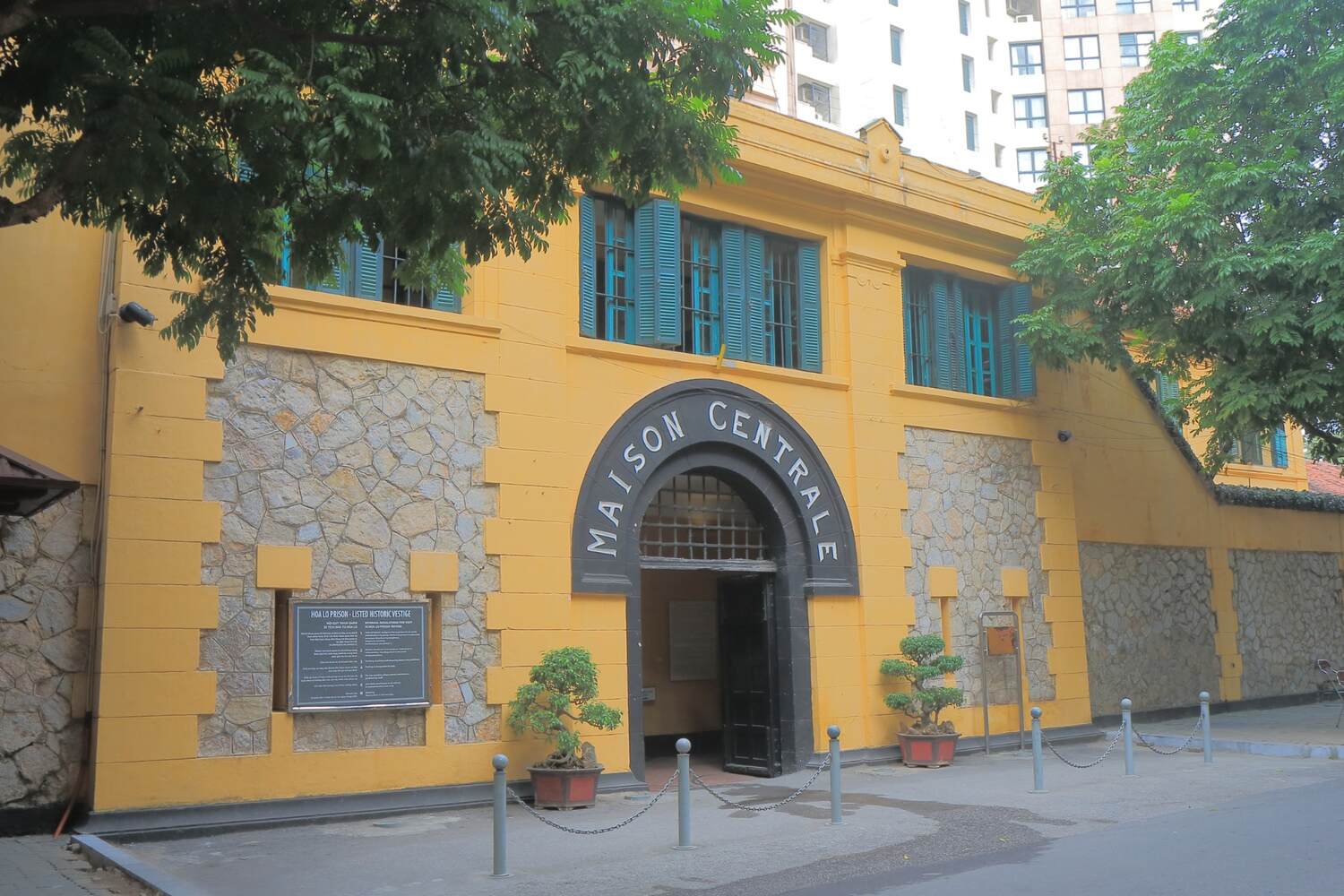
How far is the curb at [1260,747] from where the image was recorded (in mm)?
15602

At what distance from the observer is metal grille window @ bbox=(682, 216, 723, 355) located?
1498 cm

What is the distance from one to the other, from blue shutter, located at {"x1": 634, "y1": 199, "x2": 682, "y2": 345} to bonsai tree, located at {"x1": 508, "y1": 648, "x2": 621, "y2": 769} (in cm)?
404

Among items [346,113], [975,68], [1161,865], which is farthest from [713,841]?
[975,68]

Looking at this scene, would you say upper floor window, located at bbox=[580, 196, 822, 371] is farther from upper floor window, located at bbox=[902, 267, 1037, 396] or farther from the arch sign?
upper floor window, located at bbox=[902, 267, 1037, 396]

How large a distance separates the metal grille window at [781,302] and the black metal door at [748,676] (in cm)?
299

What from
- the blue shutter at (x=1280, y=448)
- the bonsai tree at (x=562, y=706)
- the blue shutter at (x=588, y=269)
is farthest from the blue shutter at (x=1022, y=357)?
the blue shutter at (x=1280, y=448)

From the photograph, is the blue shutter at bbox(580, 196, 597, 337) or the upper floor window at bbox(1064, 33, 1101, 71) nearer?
the blue shutter at bbox(580, 196, 597, 337)

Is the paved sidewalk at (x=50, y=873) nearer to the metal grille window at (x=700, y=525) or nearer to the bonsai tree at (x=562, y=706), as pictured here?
the bonsai tree at (x=562, y=706)

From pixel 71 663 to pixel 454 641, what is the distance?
11.5 feet

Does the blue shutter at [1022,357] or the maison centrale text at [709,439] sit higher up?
the blue shutter at [1022,357]

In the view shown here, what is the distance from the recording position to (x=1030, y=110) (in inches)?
2175

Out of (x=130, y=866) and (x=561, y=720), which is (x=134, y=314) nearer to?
(x=130, y=866)

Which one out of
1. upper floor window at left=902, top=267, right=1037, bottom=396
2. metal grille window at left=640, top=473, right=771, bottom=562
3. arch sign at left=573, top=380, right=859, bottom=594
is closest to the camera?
arch sign at left=573, top=380, right=859, bottom=594

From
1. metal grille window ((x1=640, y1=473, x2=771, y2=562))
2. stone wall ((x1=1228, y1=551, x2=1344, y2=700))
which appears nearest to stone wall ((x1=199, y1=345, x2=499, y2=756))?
metal grille window ((x1=640, y1=473, x2=771, y2=562))
